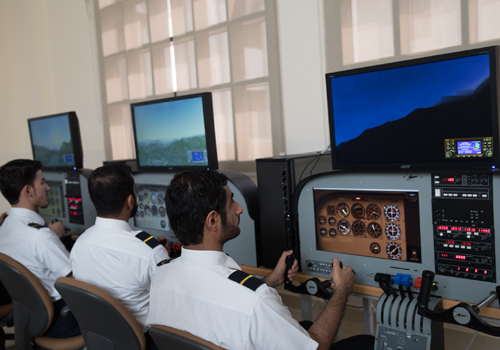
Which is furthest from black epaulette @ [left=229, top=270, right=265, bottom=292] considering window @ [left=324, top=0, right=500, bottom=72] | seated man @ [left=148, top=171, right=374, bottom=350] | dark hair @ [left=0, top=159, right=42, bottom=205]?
dark hair @ [left=0, top=159, right=42, bottom=205]

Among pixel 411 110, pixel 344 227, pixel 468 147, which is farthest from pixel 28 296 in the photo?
pixel 468 147

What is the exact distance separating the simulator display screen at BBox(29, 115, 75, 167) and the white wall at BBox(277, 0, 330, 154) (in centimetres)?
165

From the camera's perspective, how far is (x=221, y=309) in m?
1.17

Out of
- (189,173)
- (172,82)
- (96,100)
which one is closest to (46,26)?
(96,100)

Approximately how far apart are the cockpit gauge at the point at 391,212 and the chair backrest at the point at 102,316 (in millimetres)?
1084

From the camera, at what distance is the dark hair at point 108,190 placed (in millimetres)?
2008

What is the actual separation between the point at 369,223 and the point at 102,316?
44.4 inches

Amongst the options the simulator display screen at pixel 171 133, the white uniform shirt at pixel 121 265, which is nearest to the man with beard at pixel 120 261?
the white uniform shirt at pixel 121 265

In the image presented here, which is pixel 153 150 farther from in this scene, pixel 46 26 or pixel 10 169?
pixel 46 26

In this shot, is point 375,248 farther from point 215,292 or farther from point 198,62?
point 198,62

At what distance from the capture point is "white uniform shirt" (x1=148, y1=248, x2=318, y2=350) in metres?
1.14

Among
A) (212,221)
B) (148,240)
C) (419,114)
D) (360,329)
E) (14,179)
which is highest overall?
(419,114)

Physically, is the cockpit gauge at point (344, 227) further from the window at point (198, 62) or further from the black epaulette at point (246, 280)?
the window at point (198, 62)

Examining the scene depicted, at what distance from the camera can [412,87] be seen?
159 cm
